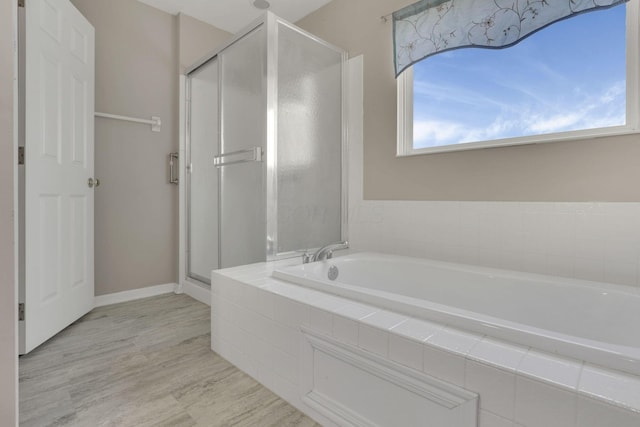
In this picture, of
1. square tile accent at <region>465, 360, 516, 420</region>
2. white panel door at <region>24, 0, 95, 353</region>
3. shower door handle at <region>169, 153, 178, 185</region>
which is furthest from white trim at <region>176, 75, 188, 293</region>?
square tile accent at <region>465, 360, 516, 420</region>

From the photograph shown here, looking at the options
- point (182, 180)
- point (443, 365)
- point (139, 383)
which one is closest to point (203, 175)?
point (182, 180)

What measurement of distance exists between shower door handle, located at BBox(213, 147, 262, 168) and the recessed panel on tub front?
1258 millimetres

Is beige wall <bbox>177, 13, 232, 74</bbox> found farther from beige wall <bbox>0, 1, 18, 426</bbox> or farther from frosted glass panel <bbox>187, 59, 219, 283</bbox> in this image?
beige wall <bbox>0, 1, 18, 426</bbox>

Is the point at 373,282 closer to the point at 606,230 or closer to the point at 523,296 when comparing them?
the point at 523,296

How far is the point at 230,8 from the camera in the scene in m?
2.75

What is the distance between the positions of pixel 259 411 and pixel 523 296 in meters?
1.27

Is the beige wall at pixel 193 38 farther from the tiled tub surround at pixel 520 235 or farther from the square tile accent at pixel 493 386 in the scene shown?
the square tile accent at pixel 493 386

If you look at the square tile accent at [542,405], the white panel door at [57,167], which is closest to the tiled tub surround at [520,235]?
the square tile accent at [542,405]

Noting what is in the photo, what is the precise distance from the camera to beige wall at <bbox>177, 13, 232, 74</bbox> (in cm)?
285

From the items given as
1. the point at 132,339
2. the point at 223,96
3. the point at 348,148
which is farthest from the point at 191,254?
the point at 348,148

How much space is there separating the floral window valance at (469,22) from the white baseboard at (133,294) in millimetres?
2551

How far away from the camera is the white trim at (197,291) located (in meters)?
2.57

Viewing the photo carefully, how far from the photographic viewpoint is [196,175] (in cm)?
281

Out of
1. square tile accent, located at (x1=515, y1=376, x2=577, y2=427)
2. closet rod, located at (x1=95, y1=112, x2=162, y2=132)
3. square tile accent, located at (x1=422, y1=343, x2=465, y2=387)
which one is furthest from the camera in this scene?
closet rod, located at (x1=95, y1=112, x2=162, y2=132)
